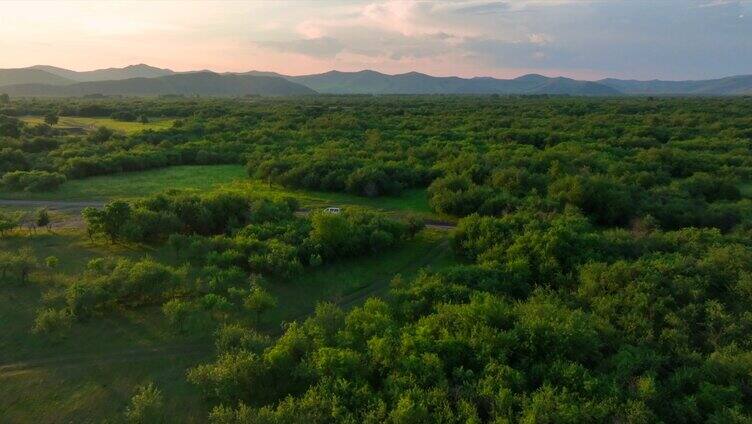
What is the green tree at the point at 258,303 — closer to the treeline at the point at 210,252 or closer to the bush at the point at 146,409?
the treeline at the point at 210,252

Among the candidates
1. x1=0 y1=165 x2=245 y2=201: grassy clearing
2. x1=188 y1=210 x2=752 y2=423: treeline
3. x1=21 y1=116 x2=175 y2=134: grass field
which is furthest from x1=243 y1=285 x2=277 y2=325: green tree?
x1=21 y1=116 x2=175 y2=134: grass field

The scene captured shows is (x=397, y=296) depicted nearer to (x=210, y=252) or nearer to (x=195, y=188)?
(x=210, y=252)

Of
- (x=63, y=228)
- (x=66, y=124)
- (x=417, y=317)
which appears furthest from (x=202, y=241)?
(x=66, y=124)

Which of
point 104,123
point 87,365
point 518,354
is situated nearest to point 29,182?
point 87,365

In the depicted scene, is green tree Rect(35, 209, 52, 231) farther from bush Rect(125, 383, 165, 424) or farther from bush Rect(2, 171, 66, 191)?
bush Rect(125, 383, 165, 424)

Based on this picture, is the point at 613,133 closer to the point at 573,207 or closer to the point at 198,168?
the point at 573,207

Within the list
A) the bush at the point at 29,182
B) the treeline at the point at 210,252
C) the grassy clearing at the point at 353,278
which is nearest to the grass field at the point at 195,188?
the bush at the point at 29,182
